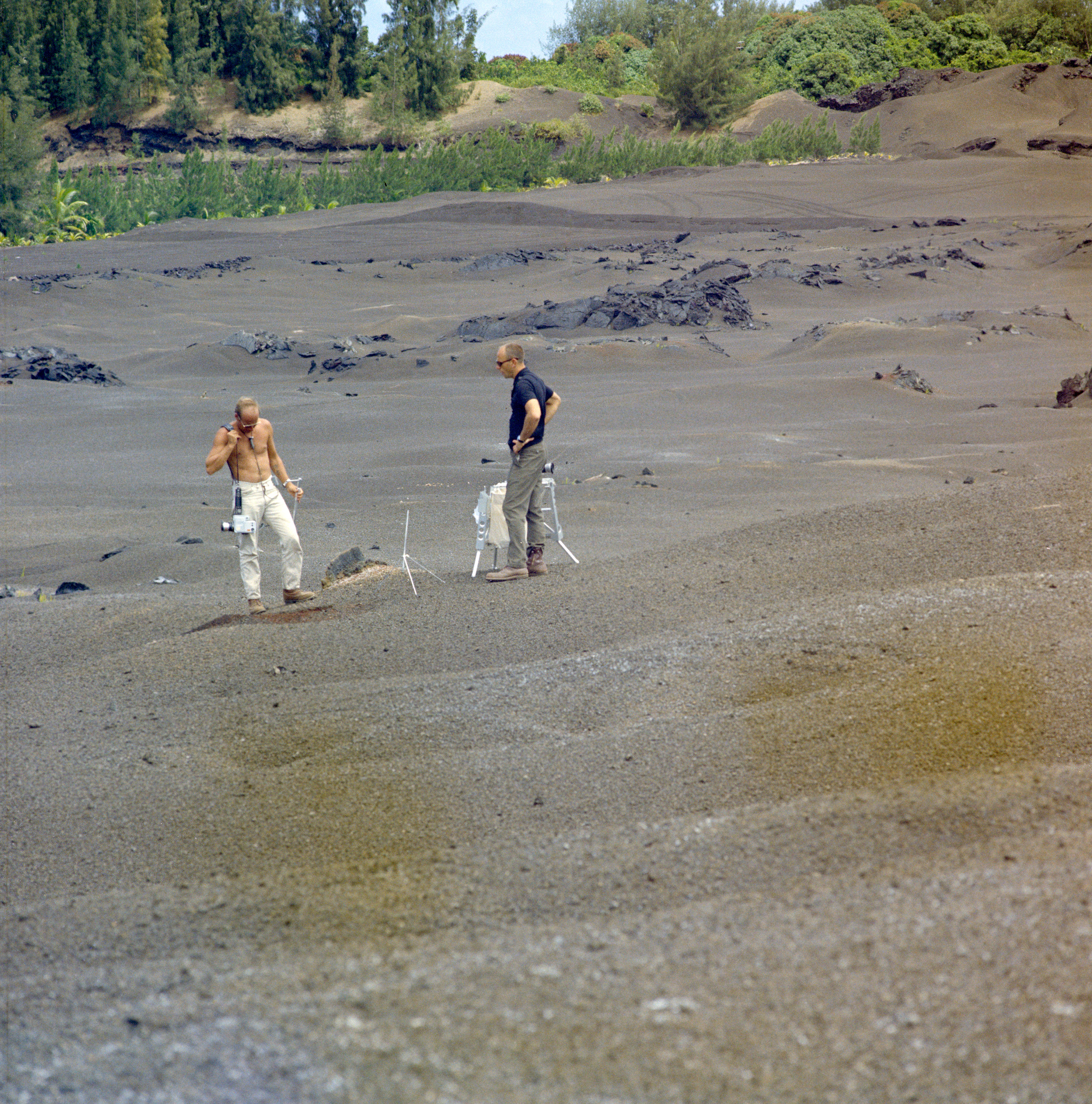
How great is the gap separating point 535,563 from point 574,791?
390 centimetres

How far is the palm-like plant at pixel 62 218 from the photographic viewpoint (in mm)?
41156

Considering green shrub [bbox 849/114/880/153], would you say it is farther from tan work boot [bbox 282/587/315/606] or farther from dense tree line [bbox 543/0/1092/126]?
tan work boot [bbox 282/587/315/606]

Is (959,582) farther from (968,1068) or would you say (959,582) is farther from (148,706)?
(148,706)

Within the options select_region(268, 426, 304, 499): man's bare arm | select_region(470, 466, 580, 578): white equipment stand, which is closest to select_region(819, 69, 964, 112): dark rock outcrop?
select_region(470, 466, 580, 578): white equipment stand

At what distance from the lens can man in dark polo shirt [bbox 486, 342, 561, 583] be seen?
27.3 ft

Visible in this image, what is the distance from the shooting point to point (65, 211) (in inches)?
1636

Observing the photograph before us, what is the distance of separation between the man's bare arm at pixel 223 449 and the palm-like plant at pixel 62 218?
124ft

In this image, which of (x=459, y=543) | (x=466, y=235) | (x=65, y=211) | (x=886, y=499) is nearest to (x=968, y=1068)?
(x=886, y=499)

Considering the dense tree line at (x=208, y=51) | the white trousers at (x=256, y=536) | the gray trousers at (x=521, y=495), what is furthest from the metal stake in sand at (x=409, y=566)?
the dense tree line at (x=208, y=51)

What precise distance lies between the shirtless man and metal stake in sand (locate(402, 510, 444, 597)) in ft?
2.79

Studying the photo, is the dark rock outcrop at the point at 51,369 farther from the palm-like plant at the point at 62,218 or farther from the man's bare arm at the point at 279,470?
the palm-like plant at the point at 62,218

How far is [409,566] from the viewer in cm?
984

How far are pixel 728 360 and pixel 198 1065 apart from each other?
67.8 ft

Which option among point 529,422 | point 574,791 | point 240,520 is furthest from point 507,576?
point 574,791
